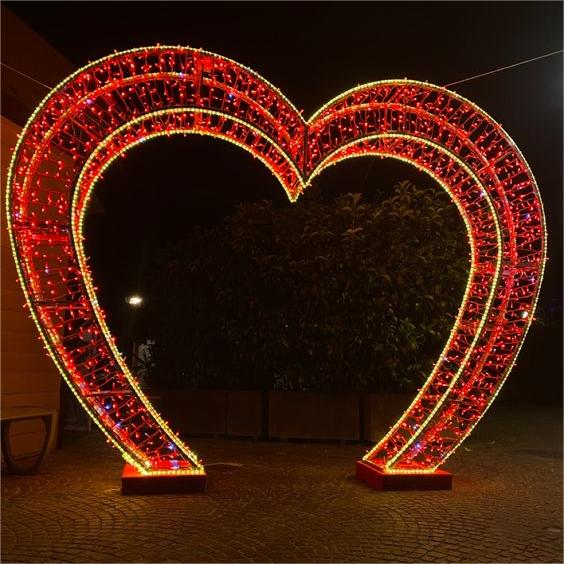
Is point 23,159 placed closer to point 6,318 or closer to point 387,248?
point 6,318

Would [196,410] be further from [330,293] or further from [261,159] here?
[261,159]

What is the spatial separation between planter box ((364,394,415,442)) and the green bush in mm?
279

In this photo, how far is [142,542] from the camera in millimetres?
4953

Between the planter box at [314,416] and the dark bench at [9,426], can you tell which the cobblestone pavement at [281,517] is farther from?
the planter box at [314,416]

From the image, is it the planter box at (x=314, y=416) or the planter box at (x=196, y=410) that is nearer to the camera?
the planter box at (x=314, y=416)

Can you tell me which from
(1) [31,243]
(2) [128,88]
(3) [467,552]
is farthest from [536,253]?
(1) [31,243]

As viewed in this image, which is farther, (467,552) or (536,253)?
(536,253)

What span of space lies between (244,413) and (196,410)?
93 centimetres

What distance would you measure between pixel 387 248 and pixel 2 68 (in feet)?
21.6

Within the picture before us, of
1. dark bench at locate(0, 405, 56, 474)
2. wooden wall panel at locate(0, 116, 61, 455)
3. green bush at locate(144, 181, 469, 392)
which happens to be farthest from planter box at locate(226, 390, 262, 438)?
dark bench at locate(0, 405, 56, 474)

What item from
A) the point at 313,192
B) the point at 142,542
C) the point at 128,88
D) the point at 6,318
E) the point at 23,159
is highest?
the point at 313,192

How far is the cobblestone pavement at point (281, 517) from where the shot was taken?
4830mm

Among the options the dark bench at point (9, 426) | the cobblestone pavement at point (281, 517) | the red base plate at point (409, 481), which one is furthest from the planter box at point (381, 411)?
the dark bench at point (9, 426)

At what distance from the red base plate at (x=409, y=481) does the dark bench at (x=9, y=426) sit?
388 centimetres
